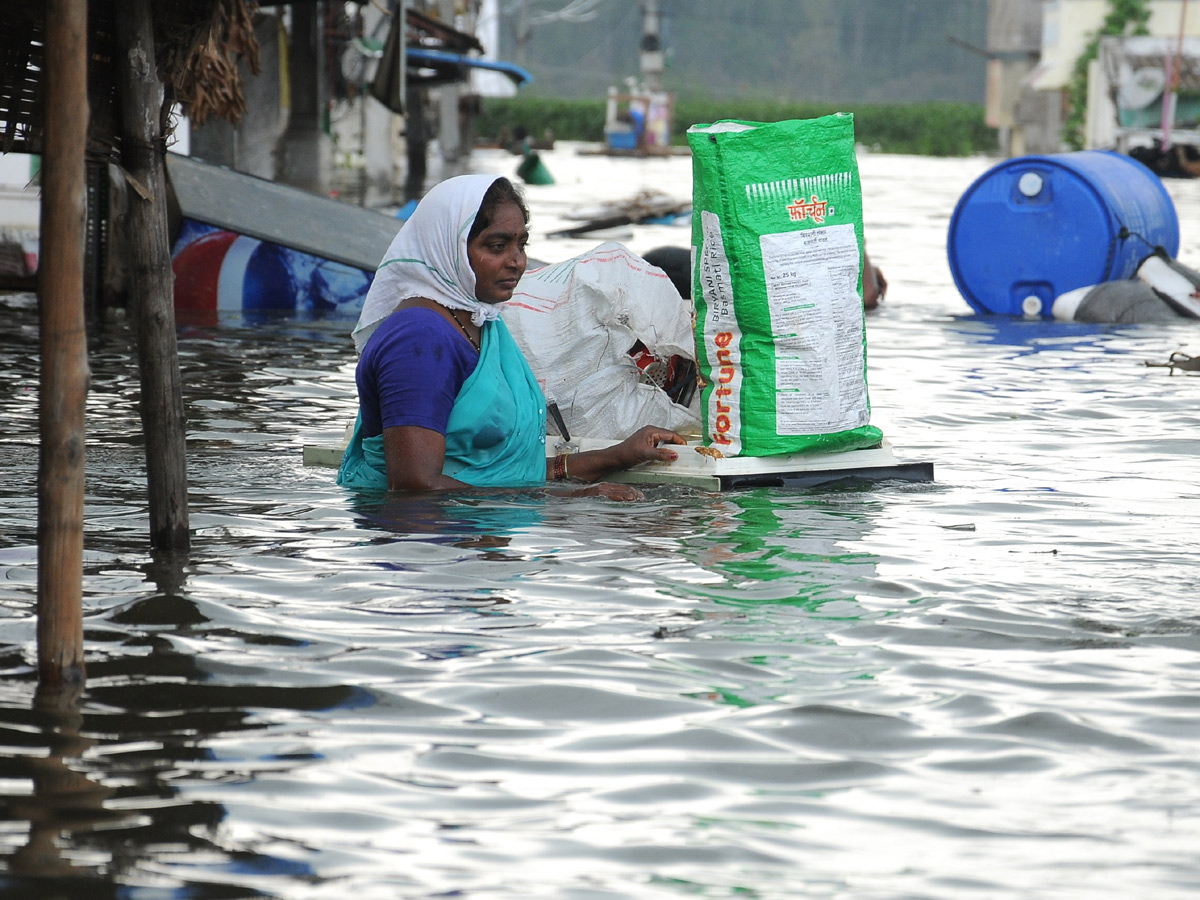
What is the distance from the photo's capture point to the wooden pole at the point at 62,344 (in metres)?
3.24

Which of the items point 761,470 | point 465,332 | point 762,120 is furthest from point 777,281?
point 762,120

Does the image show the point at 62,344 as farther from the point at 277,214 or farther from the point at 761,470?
the point at 277,214

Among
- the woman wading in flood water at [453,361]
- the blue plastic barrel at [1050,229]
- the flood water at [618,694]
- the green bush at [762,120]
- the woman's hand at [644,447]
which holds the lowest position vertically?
the flood water at [618,694]

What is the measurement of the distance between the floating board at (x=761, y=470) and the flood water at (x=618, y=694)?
0.06 meters

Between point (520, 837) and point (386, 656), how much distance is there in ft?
3.16

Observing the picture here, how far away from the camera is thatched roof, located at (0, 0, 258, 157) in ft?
13.7

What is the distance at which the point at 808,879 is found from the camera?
8.41 feet

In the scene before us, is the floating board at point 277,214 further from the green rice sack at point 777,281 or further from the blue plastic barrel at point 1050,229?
the green rice sack at point 777,281

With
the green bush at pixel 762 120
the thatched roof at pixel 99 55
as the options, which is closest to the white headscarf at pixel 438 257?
the thatched roof at pixel 99 55

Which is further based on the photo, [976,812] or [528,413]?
[528,413]

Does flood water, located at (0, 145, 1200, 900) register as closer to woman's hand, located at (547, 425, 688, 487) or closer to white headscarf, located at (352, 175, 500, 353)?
woman's hand, located at (547, 425, 688, 487)

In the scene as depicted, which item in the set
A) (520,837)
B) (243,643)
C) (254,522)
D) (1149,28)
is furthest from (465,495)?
(1149,28)

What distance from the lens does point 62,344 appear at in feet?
10.7

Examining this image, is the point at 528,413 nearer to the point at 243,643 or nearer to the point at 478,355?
the point at 478,355
